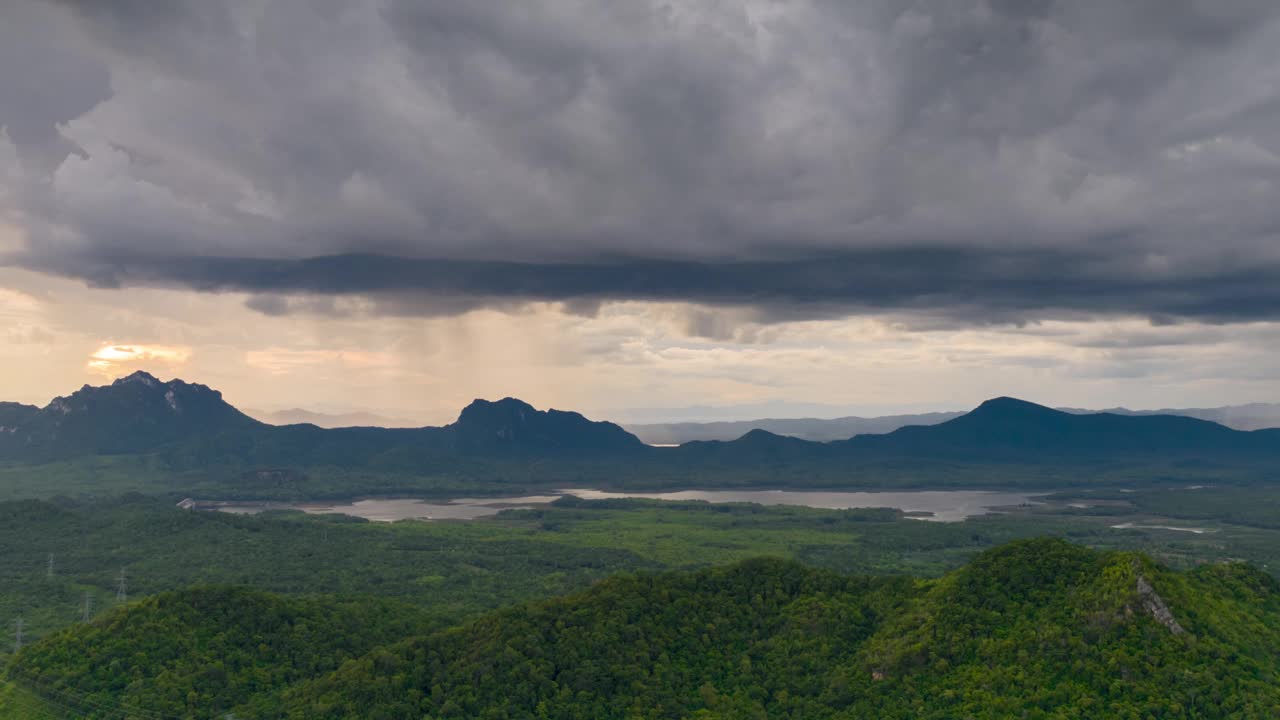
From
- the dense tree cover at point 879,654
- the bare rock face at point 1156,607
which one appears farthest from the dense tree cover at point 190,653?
the bare rock face at point 1156,607

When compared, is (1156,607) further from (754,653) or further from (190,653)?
(190,653)

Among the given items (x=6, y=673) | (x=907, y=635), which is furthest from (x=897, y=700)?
(x=6, y=673)

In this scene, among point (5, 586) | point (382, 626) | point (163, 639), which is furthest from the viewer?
point (5, 586)

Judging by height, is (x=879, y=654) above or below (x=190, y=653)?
above

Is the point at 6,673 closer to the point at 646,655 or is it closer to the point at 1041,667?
the point at 646,655

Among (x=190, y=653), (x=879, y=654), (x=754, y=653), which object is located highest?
(x=879, y=654)

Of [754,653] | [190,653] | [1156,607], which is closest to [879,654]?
[754,653]
